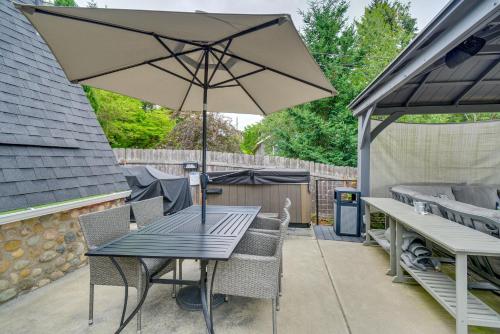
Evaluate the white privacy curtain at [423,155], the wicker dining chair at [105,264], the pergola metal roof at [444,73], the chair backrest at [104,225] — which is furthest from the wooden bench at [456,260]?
the chair backrest at [104,225]

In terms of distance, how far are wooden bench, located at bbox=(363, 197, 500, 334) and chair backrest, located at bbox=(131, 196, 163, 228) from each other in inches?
112

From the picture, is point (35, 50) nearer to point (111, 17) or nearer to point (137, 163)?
point (111, 17)

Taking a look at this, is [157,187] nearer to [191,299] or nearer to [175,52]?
[191,299]

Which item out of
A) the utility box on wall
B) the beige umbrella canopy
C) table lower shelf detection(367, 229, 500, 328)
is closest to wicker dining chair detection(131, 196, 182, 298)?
the beige umbrella canopy

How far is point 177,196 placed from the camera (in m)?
5.77

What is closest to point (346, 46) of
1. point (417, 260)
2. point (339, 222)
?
point (339, 222)

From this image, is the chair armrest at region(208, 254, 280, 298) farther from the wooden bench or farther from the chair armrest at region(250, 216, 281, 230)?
the wooden bench

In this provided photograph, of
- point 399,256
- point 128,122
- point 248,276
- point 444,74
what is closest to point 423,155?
point 444,74

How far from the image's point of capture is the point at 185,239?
207 centimetres

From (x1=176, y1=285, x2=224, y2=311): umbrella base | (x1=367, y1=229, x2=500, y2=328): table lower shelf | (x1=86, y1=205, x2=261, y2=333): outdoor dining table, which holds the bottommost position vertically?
(x1=176, y1=285, x2=224, y2=311): umbrella base

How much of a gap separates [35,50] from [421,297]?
6175mm

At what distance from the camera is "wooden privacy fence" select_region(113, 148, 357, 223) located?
6.67m

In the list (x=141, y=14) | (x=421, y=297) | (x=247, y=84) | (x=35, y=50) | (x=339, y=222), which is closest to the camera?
(x=141, y=14)

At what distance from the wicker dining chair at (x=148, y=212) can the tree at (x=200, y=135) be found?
23.4 ft
